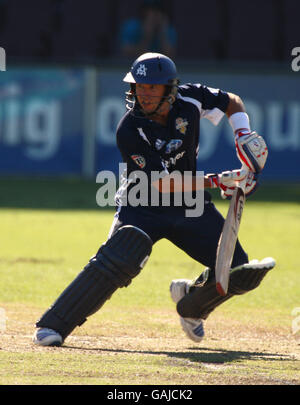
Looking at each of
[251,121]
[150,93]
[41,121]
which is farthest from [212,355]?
[41,121]

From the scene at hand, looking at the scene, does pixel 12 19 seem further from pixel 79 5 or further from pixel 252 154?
pixel 252 154

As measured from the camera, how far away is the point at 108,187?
1476 cm

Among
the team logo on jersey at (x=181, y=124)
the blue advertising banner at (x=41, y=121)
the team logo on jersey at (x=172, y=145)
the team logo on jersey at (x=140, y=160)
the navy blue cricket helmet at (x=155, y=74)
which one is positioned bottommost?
the blue advertising banner at (x=41, y=121)

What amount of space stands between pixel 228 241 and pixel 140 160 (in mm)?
711

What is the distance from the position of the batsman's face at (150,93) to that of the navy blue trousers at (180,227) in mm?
633

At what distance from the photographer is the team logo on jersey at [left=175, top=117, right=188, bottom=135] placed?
5762 mm

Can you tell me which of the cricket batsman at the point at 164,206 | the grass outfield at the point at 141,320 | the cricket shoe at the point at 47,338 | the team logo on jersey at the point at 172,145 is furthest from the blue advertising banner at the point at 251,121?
the cricket shoe at the point at 47,338

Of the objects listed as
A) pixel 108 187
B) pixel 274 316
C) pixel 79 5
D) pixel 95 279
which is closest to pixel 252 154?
pixel 95 279

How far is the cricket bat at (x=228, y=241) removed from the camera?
5578mm

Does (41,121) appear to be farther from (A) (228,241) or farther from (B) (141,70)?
(A) (228,241)

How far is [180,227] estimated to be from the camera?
18.9 feet

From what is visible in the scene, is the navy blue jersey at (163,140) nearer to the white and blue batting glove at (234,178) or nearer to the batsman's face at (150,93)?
the batsman's face at (150,93)
